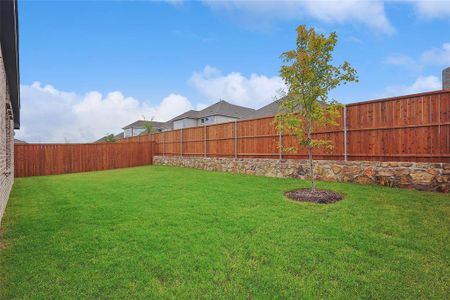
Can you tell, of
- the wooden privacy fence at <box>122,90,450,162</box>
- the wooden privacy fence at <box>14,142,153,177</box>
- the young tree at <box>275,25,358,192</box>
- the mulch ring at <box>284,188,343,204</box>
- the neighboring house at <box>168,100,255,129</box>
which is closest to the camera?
the mulch ring at <box>284,188,343,204</box>

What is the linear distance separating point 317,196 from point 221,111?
28932 millimetres

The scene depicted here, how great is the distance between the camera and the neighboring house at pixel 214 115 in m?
34.3

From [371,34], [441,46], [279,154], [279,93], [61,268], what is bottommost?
[61,268]

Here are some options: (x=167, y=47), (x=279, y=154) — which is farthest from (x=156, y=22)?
(x=279, y=154)

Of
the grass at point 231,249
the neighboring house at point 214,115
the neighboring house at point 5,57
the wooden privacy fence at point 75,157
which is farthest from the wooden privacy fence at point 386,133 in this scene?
the neighboring house at point 214,115

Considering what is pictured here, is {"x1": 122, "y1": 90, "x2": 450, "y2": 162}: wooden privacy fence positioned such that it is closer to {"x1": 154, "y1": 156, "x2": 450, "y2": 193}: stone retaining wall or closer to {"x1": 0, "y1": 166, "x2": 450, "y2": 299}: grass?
{"x1": 154, "y1": 156, "x2": 450, "y2": 193}: stone retaining wall

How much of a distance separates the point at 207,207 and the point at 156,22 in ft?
38.0

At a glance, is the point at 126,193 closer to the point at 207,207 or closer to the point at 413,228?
the point at 207,207

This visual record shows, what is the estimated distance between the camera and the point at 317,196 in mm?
6266

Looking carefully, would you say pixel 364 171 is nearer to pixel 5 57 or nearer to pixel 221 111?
pixel 5 57

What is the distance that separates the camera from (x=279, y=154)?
35.3ft

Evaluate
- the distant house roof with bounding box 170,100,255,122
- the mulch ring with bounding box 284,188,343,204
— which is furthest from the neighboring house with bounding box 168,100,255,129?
the mulch ring with bounding box 284,188,343,204

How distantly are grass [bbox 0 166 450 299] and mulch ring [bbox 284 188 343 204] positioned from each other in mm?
327

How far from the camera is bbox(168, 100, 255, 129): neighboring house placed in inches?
1351
